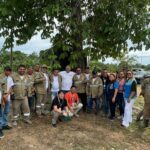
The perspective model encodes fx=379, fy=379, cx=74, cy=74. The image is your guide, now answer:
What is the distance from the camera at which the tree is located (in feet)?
42.8

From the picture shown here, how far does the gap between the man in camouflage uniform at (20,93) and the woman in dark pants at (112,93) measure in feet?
9.79

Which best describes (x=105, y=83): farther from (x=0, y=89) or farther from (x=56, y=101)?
(x=0, y=89)

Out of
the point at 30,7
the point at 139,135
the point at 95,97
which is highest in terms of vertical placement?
the point at 30,7

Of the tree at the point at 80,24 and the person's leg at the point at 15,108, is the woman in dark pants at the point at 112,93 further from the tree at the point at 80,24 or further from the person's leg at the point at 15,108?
the person's leg at the point at 15,108

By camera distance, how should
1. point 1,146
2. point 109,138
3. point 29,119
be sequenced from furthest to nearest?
point 29,119
point 109,138
point 1,146

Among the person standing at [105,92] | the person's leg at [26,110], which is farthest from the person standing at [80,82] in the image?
the person's leg at [26,110]

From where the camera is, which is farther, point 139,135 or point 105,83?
point 105,83

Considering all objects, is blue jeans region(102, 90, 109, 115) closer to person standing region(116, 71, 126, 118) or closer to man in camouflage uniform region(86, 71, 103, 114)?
man in camouflage uniform region(86, 71, 103, 114)

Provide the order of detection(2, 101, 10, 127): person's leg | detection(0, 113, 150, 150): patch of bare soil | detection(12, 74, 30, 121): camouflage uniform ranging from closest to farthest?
1. detection(0, 113, 150, 150): patch of bare soil
2. detection(2, 101, 10, 127): person's leg
3. detection(12, 74, 30, 121): camouflage uniform

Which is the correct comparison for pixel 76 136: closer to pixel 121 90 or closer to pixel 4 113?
pixel 4 113

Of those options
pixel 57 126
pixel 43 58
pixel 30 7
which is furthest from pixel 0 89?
pixel 30 7

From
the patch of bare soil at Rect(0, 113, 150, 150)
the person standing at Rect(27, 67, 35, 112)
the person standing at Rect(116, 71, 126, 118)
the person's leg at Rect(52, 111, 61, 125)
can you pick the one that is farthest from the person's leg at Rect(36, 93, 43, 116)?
the person standing at Rect(116, 71, 126, 118)

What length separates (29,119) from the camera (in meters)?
12.0

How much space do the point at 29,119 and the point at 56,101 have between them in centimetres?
113
